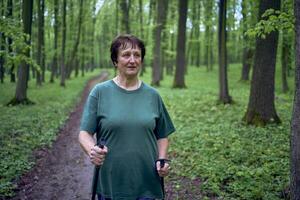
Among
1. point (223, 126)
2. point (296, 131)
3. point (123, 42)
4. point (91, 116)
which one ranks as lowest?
point (223, 126)

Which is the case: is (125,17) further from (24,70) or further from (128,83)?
(128,83)

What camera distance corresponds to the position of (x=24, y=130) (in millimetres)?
11672

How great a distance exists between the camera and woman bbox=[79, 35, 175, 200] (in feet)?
10.3

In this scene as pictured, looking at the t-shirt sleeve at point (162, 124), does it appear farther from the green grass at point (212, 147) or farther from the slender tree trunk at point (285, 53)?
the slender tree trunk at point (285, 53)

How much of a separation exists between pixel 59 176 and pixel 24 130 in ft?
13.2

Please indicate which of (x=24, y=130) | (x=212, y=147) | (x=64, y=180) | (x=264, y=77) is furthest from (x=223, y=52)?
(x=64, y=180)

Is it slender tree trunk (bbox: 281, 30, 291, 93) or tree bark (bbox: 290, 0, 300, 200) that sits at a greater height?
slender tree trunk (bbox: 281, 30, 291, 93)

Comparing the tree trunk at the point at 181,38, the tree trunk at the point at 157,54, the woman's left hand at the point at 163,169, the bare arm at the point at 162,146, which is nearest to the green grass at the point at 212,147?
the bare arm at the point at 162,146

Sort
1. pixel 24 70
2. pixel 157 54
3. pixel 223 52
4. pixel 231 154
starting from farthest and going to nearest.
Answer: pixel 157 54, pixel 24 70, pixel 223 52, pixel 231 154

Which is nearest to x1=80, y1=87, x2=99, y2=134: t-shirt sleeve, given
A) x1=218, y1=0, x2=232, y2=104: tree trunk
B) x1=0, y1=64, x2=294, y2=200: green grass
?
x1=0, y1=64, x2=294, y2=200: green grass

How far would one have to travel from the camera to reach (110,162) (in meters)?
3.20

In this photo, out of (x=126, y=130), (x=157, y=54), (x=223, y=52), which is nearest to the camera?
(x=126, y=130)

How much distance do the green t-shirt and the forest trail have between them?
340cm

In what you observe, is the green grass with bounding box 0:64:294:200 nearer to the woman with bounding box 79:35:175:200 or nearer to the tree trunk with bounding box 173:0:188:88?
the woman with bounding box 79:35:175:200
